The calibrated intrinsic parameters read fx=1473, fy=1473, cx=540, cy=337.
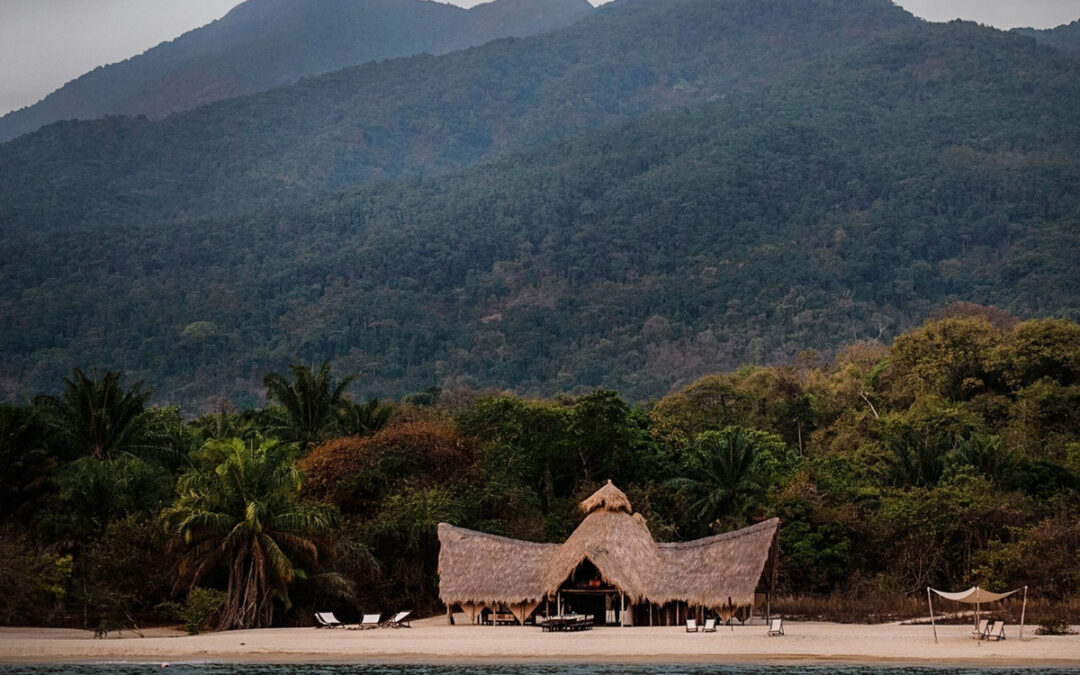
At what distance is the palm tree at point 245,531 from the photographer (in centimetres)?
3738

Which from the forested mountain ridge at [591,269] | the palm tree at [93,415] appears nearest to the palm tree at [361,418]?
the palm tree at [93,415]

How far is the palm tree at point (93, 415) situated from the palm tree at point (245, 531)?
984 cm

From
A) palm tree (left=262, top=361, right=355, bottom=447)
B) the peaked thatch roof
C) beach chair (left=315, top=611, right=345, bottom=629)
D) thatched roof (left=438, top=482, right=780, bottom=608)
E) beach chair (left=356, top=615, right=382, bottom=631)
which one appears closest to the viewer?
thatched roof (left=438, top=482, right=780, bottom=608)

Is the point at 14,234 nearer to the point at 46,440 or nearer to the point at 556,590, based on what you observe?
the point at 46,440

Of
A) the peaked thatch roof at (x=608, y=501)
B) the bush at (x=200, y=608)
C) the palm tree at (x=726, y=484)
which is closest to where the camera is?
the bush at (x=200, y=608)

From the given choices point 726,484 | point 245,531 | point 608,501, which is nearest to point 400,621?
point 245,531

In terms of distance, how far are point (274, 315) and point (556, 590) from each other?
12764 cm

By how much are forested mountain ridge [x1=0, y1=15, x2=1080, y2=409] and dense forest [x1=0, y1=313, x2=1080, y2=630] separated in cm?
7024

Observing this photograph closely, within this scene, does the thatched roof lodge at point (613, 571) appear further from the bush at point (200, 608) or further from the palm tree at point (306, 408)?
the palm tree at point (306, 408)

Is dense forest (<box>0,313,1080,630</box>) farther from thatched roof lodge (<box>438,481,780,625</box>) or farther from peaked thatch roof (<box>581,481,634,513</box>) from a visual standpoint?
peaked thatch roof (<box>581,481,634,513</box>)

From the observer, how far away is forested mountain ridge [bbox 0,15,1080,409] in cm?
14185

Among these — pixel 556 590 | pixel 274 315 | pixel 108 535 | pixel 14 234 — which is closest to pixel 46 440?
pixel 108 535

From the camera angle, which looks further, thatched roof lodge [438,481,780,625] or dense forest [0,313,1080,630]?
dense forest [0,313,1080,630]

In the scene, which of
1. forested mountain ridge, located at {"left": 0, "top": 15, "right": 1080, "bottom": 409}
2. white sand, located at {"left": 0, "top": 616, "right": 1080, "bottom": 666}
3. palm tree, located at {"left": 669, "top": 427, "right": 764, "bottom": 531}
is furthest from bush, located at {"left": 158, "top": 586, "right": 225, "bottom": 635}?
forested mountain ridge, located at {"left": 0, "top": 15, "right": 1080, "bottom": 409}
